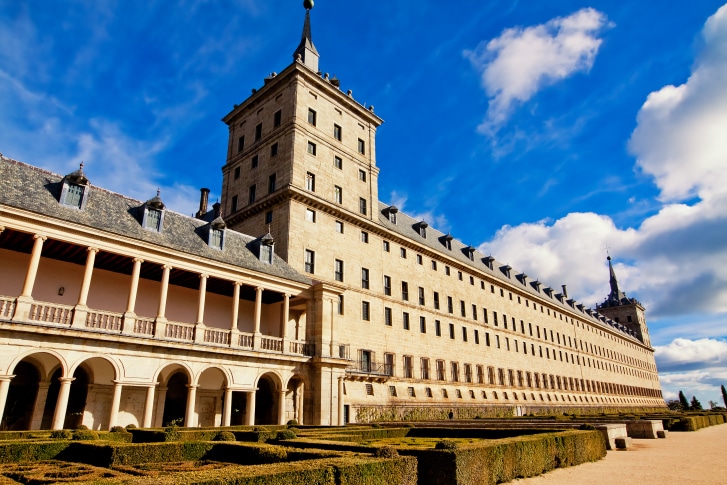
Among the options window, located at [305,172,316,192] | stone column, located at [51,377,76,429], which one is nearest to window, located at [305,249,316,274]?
window, located at [305,172,316,192]

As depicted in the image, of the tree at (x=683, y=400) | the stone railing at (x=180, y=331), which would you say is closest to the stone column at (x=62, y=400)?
the stone railing at (x=180, y=331)

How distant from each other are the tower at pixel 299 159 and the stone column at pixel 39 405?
685 inches

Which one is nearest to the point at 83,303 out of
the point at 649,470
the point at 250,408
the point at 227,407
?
the point at 227,407

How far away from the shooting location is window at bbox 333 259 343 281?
3903 centimetres

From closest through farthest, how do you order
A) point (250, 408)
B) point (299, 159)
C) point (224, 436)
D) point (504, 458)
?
point (504, 458) < point (224, 436) < point (250, 408) < point (299, 159)

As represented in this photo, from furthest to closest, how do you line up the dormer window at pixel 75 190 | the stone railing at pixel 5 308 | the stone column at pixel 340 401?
the stone column at pixel 340 401 → the dormer window at pixel 75 190 → the stone railing at pixel 5 308

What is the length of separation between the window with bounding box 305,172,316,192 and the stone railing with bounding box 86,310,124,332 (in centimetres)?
1993

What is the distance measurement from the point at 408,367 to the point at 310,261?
14501 millimetres

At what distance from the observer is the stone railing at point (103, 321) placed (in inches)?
862

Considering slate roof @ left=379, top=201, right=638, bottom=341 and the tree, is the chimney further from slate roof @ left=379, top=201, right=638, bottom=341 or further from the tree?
the tree

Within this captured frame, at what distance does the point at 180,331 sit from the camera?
25.6m

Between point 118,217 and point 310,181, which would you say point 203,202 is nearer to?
point 310,181

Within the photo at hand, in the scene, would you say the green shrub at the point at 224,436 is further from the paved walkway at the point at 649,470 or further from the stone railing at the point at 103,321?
the paved walkway at the point at 649,470

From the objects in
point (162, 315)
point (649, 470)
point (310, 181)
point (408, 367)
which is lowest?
point (649, 470)
